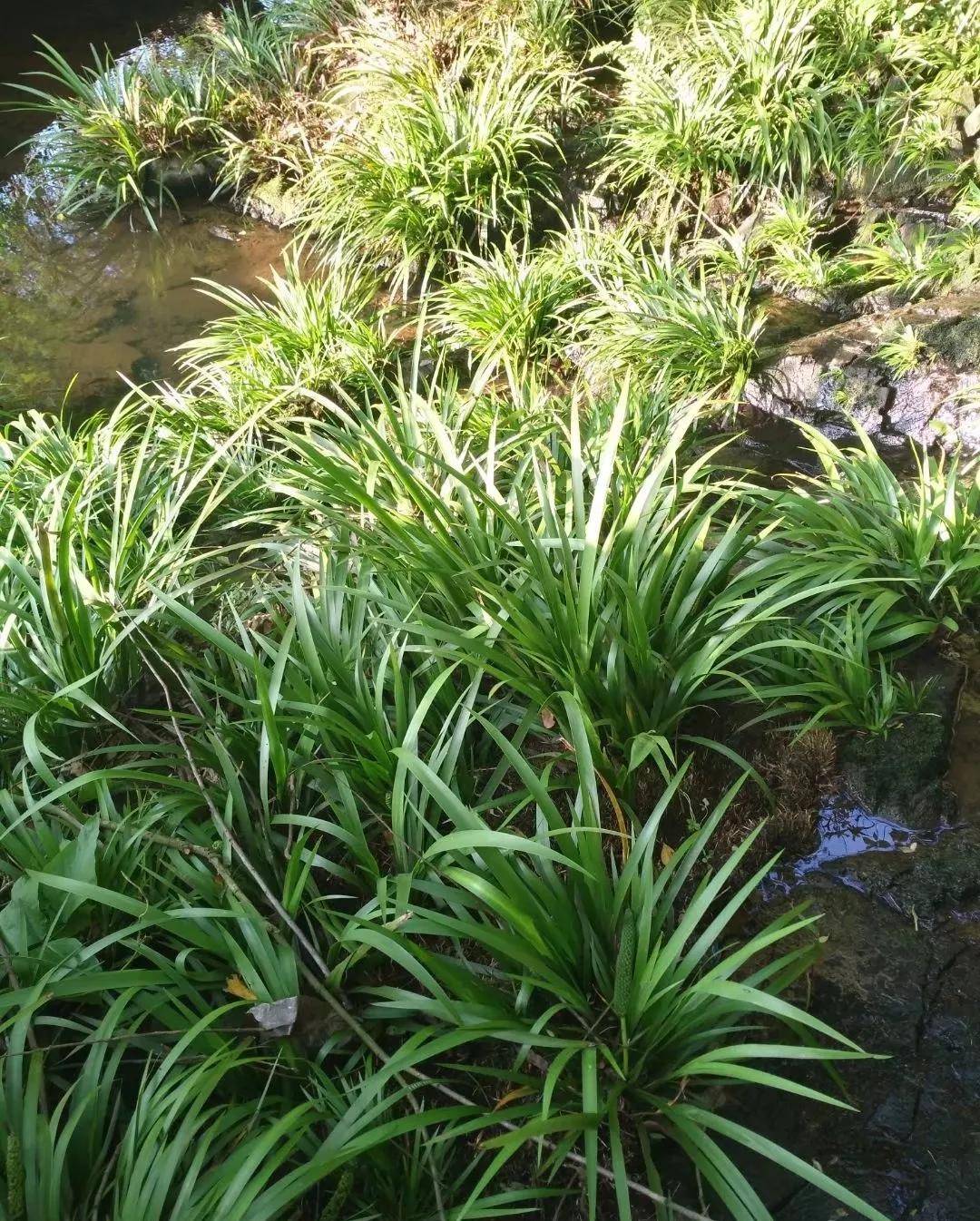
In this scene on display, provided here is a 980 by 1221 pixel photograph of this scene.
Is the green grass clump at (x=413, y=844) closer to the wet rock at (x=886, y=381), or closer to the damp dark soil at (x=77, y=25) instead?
the wet rock at (x=886, y=381)

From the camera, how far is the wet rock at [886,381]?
11.0 ft

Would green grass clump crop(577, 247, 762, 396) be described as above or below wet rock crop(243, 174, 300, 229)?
below

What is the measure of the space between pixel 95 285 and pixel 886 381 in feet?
16.4

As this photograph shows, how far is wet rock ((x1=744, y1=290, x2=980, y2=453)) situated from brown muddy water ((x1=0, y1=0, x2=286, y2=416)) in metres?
3.31

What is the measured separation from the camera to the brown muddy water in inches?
192

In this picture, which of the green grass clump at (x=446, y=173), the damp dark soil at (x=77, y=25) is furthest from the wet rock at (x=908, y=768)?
the damp dark soil at (x=77, y=25)

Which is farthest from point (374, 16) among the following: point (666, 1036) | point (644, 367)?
point (666, 1036)

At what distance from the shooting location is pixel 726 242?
4418 millimetres

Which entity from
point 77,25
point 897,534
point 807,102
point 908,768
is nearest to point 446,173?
point 807,102

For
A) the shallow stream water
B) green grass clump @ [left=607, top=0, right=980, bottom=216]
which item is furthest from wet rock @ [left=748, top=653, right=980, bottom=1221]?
green grass clump @ [left=607, top=0, right=980, bottom=216]

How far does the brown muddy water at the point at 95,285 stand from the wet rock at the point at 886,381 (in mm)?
3311

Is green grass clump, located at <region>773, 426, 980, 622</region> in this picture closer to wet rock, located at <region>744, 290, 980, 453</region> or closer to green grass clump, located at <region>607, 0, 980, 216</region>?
wet rock, located at <region>744, 290, 980, 453</region>

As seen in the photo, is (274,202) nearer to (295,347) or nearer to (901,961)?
(295,347)

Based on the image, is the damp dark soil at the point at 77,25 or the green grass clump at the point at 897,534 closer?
the green grass clump at the point at 897,534
